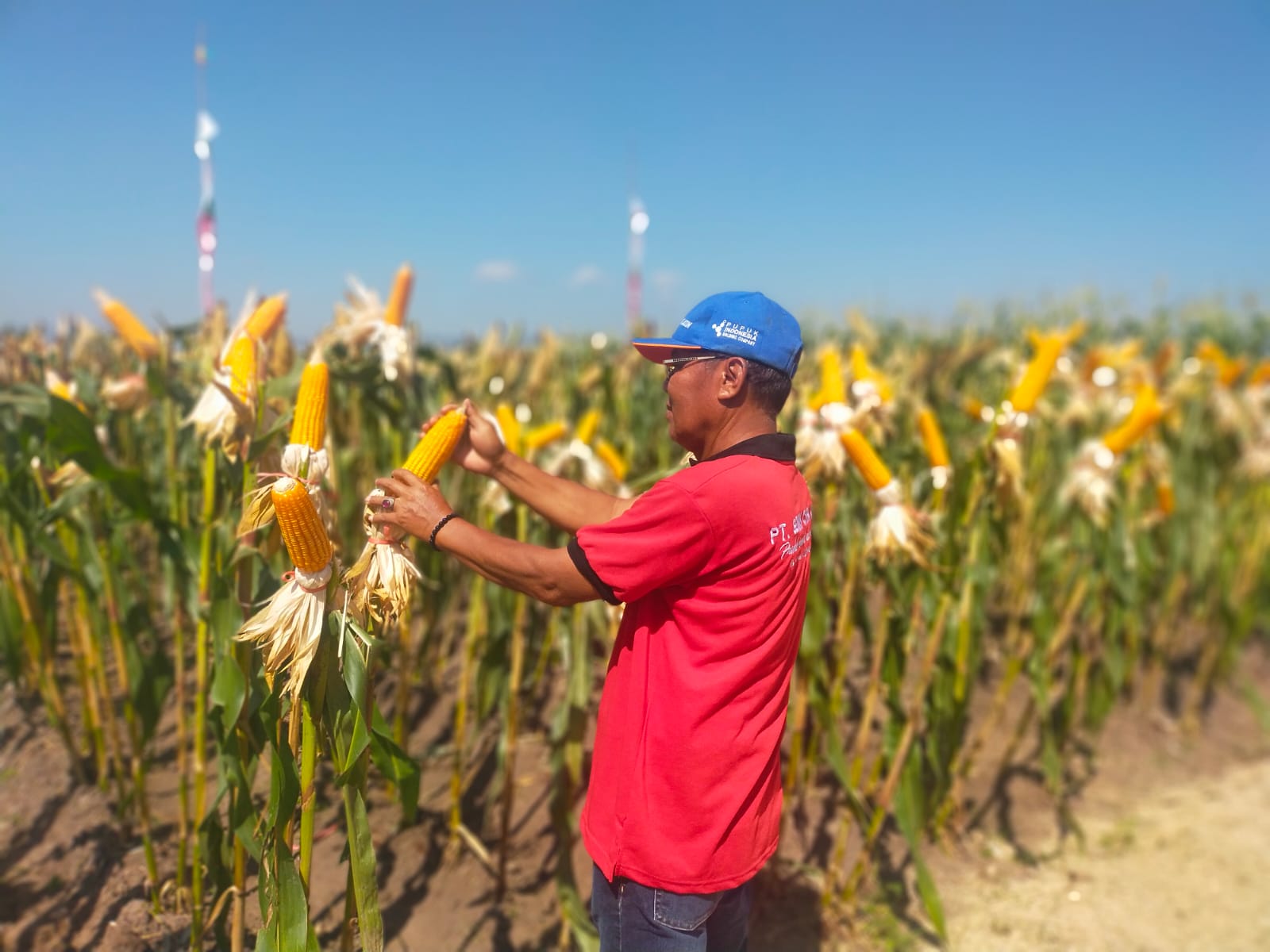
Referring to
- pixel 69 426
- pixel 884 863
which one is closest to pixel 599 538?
pixel 69 426

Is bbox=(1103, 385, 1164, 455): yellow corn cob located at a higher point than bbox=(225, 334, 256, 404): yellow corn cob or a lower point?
lower

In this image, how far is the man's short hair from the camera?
1857 millimetres

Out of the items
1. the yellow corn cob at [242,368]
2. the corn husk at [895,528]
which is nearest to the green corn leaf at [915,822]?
the corn husk at [895,528]

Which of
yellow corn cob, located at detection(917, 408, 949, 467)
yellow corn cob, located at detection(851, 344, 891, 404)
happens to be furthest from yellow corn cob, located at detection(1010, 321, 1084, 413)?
yellow corn cob, located at detection(851, 344, 891, 404)

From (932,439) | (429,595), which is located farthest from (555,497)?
(429,595)

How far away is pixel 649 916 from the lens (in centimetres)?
189

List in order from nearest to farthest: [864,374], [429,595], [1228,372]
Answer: [864,374]
[429,595]
[1228,372]

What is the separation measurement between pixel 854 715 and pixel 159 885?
349 centimetres

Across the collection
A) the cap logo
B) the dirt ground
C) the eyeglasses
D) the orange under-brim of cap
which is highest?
the cap logo

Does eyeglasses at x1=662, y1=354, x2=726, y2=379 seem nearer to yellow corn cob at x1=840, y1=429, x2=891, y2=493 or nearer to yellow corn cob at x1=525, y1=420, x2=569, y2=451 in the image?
yellow corn cob at x1=840, y1=429, x2=891, y2=493

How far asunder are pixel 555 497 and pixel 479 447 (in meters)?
0.25

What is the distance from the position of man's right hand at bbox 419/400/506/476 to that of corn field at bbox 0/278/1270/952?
0.28m

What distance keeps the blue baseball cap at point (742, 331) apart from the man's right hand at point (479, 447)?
1.71ft

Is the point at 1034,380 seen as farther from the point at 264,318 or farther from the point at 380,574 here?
the point at 264,318
